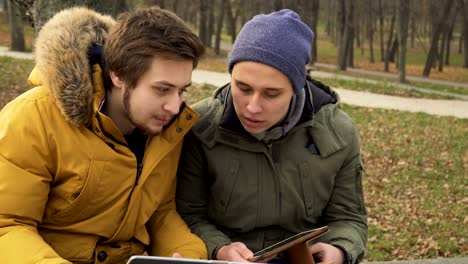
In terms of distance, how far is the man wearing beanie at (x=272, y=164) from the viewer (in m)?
2.61

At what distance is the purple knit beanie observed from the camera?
2.52 metres

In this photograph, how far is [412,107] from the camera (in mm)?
13891

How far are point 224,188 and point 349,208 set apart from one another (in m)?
0.60

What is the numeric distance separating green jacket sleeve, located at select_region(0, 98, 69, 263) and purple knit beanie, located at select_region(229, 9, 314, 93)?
84cm

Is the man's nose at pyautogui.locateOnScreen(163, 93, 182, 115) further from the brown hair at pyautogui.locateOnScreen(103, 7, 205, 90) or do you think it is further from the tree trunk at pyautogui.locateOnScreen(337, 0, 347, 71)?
the tree trunk at pyautogui.locateOnScreen(337, 0, 347, 71)

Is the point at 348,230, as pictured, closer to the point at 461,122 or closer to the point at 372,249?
the point at 372,249

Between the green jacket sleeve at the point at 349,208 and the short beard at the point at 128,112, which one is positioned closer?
the short beard at the point at 128,112

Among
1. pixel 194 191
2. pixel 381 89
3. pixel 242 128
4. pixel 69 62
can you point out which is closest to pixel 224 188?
pixel 194 191

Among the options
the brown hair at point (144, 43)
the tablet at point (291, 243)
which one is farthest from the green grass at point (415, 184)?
the brown hair at point (144, 43)

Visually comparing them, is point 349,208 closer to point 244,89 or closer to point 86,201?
point 244,89

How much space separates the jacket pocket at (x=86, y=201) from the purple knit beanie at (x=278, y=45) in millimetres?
701

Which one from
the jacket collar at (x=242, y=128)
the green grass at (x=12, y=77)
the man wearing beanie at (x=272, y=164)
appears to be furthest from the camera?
the green grass at (x=12, y=77)

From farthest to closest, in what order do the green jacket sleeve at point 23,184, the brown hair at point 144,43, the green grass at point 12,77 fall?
the green grass at point 12,77 < the brown hair at point 144,43 < the green jacket sleeve at point 23,184

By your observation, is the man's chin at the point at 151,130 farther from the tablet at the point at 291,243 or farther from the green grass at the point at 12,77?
the green grass at the point at 12,77
